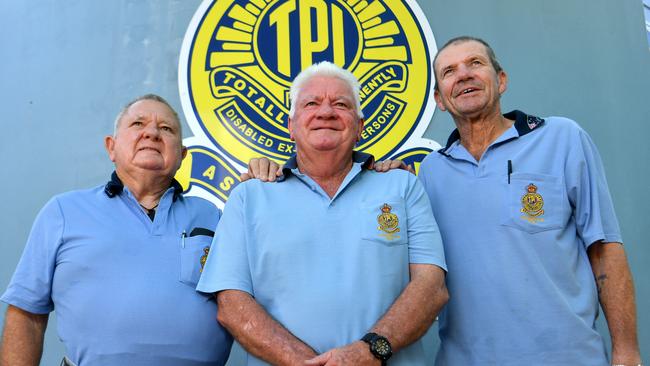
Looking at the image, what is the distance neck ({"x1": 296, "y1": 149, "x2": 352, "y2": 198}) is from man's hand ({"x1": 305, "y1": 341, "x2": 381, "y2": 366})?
1.46 ft

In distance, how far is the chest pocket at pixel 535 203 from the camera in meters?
1.50

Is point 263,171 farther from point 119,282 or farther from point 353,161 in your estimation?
point 119,282

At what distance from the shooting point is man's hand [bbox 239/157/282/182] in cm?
150

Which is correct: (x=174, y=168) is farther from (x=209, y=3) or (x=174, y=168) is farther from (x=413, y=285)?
(x=209, y=3)

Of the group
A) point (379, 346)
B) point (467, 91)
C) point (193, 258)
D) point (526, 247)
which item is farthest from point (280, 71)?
point (379, 346)

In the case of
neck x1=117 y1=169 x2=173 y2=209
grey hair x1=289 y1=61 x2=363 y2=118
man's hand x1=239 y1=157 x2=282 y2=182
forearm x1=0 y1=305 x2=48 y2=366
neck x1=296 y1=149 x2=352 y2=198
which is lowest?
forearm x1=0 y1=305 x2=48 y2=366

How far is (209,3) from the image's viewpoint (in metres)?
2.50

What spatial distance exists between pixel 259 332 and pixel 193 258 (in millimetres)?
389

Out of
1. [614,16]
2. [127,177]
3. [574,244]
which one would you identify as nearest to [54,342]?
[127,177]

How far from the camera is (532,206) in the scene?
1509 mm

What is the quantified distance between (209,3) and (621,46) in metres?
1.94

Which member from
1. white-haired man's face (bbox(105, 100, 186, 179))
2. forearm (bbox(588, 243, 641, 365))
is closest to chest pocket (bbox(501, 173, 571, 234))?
forearm (bbox(588, 243, 641, 365))

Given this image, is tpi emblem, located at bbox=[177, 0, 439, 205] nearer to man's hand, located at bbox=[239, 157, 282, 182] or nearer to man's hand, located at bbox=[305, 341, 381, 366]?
man's hand, located at bbox=[239, 157, 282, 182]

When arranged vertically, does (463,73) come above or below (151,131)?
above
